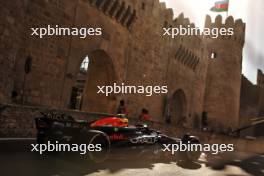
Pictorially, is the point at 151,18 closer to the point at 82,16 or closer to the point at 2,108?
the point at 82,16

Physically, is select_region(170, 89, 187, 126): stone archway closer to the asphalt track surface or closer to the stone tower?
the stone tower

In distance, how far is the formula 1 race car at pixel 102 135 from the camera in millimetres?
6021

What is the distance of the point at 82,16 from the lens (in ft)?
46.4

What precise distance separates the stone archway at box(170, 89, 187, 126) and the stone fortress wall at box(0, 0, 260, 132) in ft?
0.24

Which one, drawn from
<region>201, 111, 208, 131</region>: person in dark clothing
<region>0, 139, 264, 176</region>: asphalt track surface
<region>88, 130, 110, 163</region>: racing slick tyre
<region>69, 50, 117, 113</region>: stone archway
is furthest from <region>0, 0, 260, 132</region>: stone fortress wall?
<region>88, 130, 110, 163</region>: racing slick tyre

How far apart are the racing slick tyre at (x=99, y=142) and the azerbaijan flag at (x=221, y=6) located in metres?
24.8

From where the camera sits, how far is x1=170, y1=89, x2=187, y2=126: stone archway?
24494 millimetres

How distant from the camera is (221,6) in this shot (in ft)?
95.0

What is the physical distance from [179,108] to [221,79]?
264 inches

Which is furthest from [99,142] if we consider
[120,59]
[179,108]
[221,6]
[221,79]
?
[221,6]

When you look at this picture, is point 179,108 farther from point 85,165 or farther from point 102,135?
point 85,165

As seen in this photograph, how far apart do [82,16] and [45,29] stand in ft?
7.39

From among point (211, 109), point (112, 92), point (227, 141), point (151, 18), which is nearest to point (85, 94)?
point (112, 92)

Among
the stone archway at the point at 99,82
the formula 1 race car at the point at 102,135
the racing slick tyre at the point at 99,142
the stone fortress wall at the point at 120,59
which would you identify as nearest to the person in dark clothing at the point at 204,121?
the stone fortress wall at the point at 120,59
